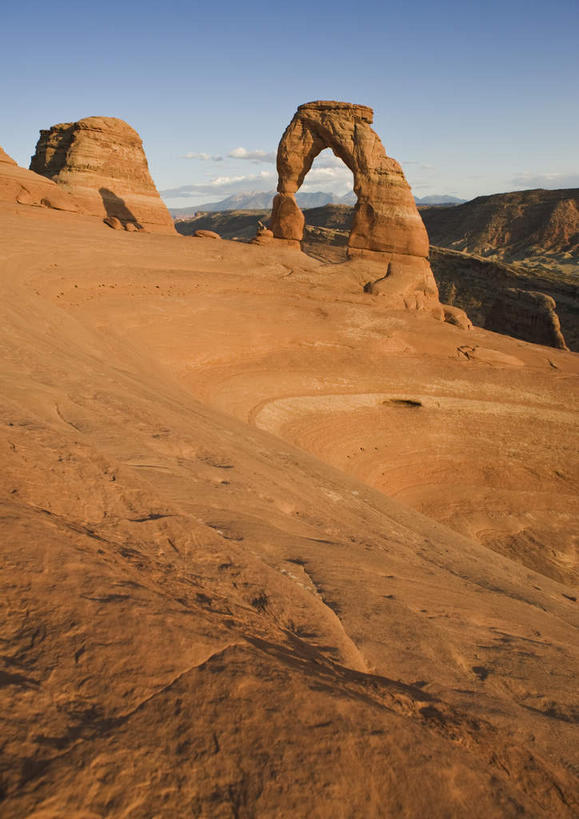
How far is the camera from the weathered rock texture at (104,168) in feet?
76.0

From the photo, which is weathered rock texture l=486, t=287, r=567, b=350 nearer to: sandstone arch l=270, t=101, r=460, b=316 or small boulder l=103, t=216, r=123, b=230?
sandstone arch l=270, t=101, r=460, b=316

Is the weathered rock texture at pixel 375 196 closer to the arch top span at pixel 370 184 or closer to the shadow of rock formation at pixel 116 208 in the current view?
the arch top span at pixel 370 184

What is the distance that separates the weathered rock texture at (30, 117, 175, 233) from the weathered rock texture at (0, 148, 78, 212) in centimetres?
234

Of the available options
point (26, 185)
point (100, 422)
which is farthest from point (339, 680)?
point (26, 185)

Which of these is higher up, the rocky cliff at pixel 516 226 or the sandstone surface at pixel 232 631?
the rocky cliff at pixel 516 226

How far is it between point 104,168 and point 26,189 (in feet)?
20.4

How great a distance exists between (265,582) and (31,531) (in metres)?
1.05

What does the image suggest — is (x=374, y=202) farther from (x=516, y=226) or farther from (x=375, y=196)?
(x=516, y=226)

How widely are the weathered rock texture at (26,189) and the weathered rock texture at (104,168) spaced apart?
2.34 meters

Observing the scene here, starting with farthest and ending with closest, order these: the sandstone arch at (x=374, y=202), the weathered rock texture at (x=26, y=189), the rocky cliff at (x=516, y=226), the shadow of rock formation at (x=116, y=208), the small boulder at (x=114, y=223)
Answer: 1. the rocky cliff at (x=516, y=226)
2. the shadow of rock formation at (x=116, y=208)
3. the small boulder at (x=114, y=223)
4. the weathered rock texture at (x=26, y=189)
5. the sandstone arch at (x=374, y=202)

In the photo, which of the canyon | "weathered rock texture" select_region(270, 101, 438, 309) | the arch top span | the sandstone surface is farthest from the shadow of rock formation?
the sandstone surface

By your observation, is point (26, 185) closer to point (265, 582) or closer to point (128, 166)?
point (128, 166)

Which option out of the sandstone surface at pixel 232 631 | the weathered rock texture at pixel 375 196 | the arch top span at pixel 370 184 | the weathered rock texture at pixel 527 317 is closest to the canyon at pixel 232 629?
the sandstone surface at pixel 232 631

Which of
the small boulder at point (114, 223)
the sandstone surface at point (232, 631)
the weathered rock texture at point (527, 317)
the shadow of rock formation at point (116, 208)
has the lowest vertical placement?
the weathered rock texture at point (527, 317)
